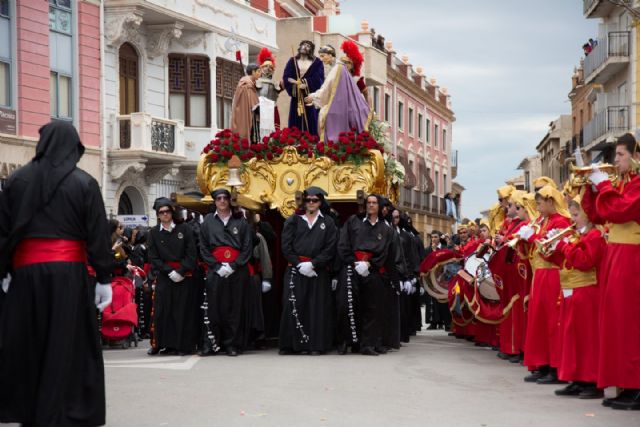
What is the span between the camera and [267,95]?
55.7 feet

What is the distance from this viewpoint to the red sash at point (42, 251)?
7547mm

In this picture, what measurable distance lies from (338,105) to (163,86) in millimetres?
14731

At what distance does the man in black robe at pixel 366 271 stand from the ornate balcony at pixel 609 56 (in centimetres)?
2902

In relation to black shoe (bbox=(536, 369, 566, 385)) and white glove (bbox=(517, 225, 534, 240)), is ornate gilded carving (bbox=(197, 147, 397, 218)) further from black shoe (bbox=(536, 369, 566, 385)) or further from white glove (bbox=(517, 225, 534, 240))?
black shoe (bbox=(536, 369, 566, 385))

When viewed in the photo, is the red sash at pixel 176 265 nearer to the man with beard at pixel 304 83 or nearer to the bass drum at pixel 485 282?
the man with beard at pixel 304 83

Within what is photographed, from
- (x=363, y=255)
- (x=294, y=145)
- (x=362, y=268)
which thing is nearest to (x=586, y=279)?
(x=362, y=268)

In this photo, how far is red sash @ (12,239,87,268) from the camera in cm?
755

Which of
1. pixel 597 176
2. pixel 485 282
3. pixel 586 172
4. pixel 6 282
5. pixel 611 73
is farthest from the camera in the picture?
pixel 611 73

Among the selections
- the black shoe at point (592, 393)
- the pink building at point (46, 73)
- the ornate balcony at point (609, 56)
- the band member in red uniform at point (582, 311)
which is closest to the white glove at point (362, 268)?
the band member in red uniform at point (582, 311)

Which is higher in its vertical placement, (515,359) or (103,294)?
(103,294)

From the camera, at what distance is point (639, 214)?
8727 mm

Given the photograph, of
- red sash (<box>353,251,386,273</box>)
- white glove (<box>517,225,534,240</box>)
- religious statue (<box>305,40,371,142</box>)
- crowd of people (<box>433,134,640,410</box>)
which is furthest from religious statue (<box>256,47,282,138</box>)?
white glove (<box>517,225,534,240</box>)

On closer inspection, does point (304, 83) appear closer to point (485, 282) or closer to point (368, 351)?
point (485, 282)

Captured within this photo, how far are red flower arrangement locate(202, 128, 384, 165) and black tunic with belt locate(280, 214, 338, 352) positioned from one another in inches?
57.9
